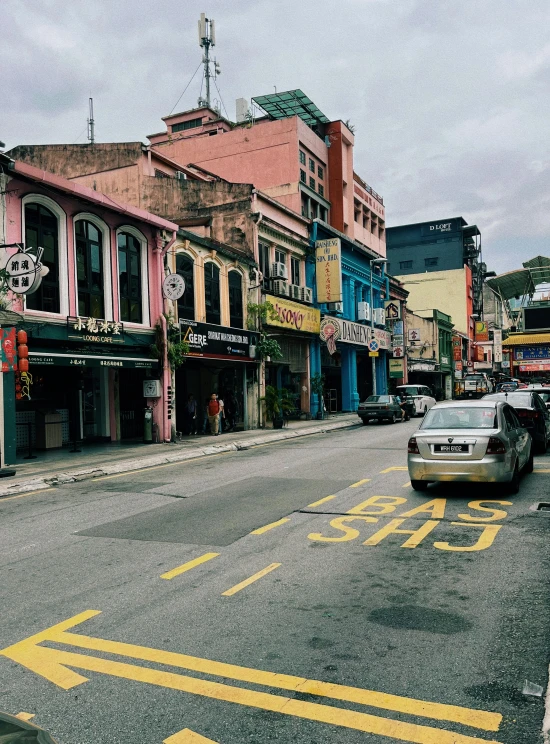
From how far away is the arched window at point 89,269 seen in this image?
18.9m

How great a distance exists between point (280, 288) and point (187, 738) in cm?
Answer: 2802

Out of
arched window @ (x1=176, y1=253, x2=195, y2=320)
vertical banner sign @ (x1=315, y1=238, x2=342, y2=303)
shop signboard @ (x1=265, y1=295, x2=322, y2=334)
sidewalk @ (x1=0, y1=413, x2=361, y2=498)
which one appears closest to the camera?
sidewalk @ (x1=0, y1=413, x2=361, y2=498)

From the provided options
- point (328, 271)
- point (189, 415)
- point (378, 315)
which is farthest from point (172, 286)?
point (378, 315)

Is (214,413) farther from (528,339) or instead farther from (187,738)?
(528,339)

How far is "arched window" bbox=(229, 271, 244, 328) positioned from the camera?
87.4ft

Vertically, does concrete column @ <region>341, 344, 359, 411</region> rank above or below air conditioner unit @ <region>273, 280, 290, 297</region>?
below

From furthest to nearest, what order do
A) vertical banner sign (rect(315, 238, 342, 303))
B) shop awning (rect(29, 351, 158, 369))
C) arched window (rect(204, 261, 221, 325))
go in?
1. vertical banner sign (rect(315, 238, 342, 303))
2. arched window (rect(204, 261, 221, 325))
3. shop awning (rect(29, 351, 158, 369))

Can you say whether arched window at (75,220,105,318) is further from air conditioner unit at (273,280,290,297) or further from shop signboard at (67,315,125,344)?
air conditioner unit at (273,280,290,297)

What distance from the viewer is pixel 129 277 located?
20.8m

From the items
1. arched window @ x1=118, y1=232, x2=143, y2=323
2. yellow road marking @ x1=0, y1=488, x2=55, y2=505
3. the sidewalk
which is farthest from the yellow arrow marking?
arched window @ x1=118, y1=232, x2=143, y2=323

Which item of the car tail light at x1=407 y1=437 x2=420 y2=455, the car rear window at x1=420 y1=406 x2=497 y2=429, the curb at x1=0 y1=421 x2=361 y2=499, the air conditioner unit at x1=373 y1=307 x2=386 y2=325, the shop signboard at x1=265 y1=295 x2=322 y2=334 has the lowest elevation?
the curb at x1=0 y1=421 x2=361 y2=499

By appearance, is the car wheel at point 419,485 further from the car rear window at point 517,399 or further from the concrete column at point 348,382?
the concrete column at point 348,382

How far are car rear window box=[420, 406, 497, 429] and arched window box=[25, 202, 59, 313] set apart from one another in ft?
38.4

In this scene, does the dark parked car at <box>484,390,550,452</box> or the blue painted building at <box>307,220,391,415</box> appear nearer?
the dark parked car at <box>484,390,550,452</box>
